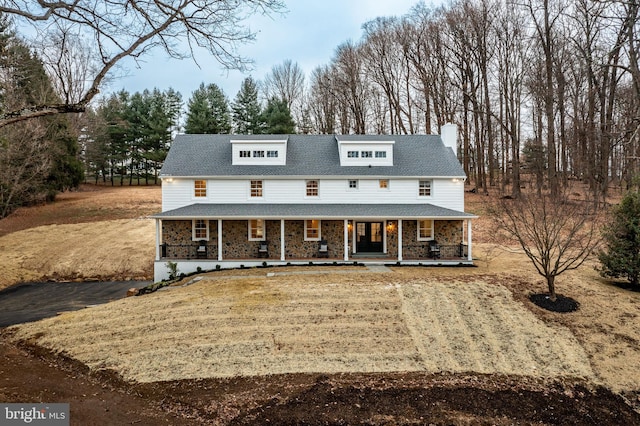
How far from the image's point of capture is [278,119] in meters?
32.8

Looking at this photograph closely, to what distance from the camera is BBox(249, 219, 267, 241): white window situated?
17.2 metres

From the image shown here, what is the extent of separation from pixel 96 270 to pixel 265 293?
Answer: 481 inches

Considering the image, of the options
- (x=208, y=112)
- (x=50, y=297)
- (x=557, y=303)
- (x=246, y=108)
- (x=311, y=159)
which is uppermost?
(x=246, y=108)

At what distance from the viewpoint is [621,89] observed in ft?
78.0

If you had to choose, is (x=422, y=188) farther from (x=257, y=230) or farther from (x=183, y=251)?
(x=183, y=251)

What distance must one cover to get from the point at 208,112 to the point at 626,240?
118 ft

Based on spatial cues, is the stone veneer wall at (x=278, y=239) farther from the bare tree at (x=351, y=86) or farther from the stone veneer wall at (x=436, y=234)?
the bare tree at (x=351, y=86)

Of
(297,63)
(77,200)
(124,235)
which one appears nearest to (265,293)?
(124,235)

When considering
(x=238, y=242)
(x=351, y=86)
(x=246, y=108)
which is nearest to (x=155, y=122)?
(x=246, y=108)

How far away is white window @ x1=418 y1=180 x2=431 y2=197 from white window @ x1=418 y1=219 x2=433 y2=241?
1476mm

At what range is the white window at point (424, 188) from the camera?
17906 millimetres

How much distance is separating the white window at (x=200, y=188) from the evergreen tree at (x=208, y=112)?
2050cm

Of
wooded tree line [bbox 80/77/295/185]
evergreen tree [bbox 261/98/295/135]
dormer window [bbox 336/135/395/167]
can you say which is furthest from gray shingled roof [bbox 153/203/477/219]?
wooded tree line [bbox 80/77/295/185]

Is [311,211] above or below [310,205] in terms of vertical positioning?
below
